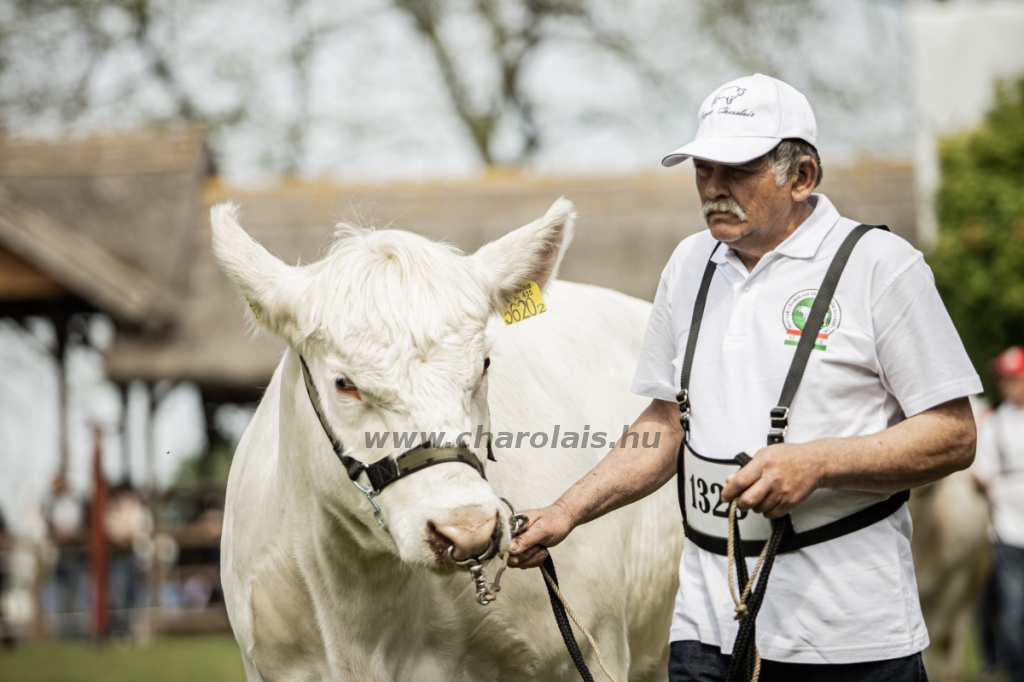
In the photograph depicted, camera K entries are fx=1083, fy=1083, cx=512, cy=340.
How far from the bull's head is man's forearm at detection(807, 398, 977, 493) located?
80 centimetres

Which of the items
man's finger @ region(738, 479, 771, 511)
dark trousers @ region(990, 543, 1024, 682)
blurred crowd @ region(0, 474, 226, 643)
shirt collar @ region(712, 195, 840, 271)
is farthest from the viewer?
blurred crowd @ region(0, 474, 226, 643)

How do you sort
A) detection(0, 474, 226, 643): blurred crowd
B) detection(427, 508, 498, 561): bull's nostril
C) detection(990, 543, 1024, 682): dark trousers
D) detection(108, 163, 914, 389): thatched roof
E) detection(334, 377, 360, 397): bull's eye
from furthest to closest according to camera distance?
detection(108, 163, 914, 389): thatched roof, detection(0, 474, 226, 643): blurred crowd, detection(990, 543, 1024, 682): dark trousers, detection(334, 377, 360, 397): bull's eye, detection(427, 508, 498, 561): bull's nostril

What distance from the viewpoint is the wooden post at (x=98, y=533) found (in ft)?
45.8

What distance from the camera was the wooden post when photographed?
1395 centimetres

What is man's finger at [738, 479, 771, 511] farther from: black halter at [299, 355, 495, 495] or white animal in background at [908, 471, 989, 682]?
white animal in background at [908, 471, 989, 682]

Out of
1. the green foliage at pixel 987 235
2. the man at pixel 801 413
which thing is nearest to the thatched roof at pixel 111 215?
the green foliage at pixel 987 235

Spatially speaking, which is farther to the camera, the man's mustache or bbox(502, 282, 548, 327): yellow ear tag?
→ bbox(502, 282, 548, 327): yellow ear tag

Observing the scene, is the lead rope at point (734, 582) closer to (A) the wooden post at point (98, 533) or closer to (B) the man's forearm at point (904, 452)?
(B) the man's forearm at point (904, 452)

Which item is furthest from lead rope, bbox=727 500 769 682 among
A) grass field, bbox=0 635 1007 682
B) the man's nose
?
grass field, bbox=0 635 1007 682

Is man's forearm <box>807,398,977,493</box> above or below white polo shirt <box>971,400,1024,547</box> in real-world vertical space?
Answer: above

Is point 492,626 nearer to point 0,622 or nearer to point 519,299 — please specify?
point 519,299

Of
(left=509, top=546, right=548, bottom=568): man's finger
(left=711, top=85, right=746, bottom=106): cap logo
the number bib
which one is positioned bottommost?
(left=509, top=546, right=548, bottom=568): man's finger

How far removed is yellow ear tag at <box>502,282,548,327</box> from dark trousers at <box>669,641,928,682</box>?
1.06 m

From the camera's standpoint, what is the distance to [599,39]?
Answer: 2412 cm
